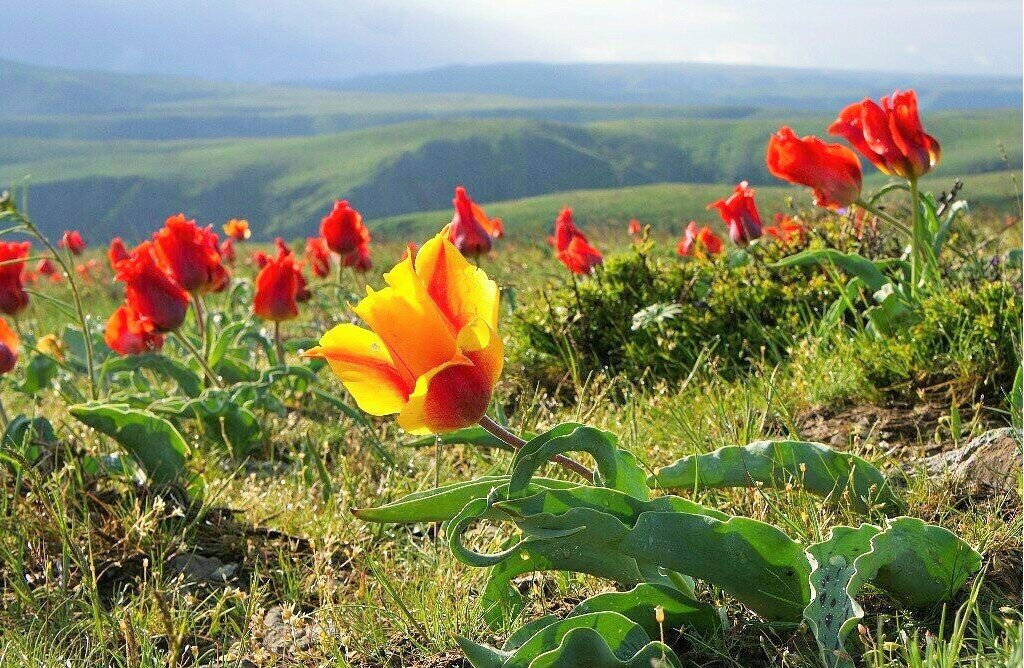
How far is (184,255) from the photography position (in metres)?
3.03

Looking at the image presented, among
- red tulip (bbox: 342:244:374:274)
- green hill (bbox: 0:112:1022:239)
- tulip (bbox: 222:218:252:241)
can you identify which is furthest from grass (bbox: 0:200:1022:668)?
green hill (bbox: 0:112:1022:239)

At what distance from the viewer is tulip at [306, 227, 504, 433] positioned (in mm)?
1228

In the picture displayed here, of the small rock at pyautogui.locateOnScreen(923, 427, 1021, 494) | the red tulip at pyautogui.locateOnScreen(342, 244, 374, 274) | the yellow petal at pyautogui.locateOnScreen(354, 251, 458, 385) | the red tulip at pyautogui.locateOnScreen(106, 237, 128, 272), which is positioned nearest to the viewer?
the yellow petal at pyautogui.locateOnScreen(354, 251, 458, 385)

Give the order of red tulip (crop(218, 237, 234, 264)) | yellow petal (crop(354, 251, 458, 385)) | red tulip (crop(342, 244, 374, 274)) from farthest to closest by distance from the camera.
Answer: red tulip (crop(218, 237, 234, 264)) → red tulip (crop(342, 244, 374, 274)) → yellow petal (crop(354, 251, 458, 385))

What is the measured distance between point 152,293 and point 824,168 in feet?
6.40

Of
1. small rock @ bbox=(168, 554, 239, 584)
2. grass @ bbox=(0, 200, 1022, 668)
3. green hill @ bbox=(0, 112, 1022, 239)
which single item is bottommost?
green hill @ bbox=(0, 112, 1022, 239)

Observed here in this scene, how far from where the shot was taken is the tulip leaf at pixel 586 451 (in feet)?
4.39

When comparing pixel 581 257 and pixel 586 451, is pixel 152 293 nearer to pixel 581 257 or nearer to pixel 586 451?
pixel 581 257

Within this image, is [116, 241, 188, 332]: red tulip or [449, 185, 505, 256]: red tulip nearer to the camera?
[116, 241, 188, 332]: red tulip

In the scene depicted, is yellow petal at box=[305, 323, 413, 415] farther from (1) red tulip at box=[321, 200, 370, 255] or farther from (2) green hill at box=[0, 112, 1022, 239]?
(2) green hill at box=[0, 112, 1022, 239]

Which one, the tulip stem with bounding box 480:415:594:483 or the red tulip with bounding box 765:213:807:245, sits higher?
the tulip stem with bounding box 480:415:594:483

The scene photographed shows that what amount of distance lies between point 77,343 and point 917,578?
3.88 m

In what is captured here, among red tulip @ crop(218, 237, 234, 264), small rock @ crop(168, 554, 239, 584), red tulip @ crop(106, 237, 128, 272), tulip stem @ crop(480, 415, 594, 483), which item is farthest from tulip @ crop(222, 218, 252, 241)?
tulip stem @ crop(480, 415, 594, 483)

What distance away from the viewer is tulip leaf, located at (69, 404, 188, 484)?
8.20ft
